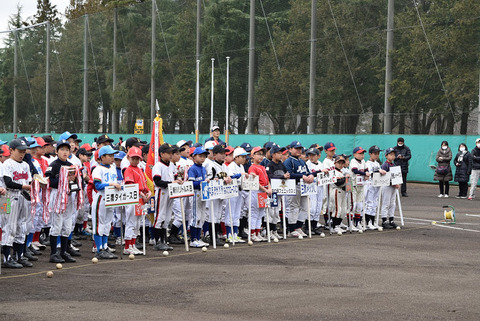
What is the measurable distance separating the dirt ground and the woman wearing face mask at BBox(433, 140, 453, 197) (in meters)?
12.1

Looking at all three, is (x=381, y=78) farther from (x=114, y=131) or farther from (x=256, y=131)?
(x=114, y=131)

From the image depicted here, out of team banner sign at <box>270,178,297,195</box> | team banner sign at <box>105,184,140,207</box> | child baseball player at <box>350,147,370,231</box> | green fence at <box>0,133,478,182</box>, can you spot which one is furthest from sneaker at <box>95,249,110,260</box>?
green fence at <box>0,133,478,182</box>

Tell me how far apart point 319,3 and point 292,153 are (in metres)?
27.3

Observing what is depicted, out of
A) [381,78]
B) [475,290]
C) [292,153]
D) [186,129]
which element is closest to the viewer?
[475,290]

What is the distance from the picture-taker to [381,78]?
38.3 meters

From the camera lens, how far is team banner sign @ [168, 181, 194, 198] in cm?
1381

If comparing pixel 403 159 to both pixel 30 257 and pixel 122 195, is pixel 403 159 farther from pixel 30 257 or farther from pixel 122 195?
pixel 30 257

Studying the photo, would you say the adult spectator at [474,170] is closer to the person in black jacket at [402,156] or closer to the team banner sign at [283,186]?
the person in black jacket at [402,156]

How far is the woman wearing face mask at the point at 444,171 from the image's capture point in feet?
88.8

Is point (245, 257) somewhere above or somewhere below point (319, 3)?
below

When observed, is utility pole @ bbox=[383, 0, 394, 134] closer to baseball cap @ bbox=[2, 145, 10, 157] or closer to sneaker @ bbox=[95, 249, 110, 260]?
sneaker @ bbox=[95, 249, 110, 260]

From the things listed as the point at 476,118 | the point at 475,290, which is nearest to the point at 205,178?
the point at 475,290

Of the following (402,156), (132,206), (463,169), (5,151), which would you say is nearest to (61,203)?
(5,151)

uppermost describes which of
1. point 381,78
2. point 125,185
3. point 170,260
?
point 381,78
